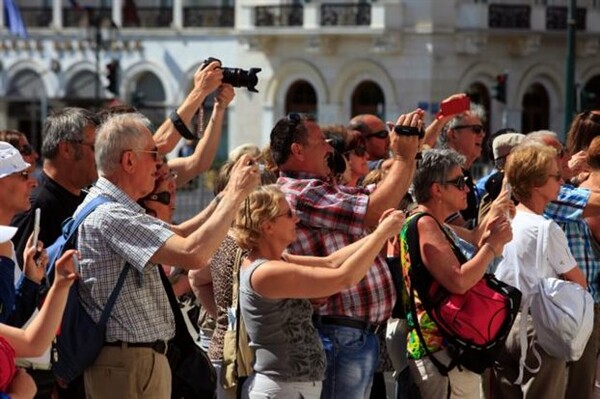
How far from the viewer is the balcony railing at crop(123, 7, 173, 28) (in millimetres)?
45875

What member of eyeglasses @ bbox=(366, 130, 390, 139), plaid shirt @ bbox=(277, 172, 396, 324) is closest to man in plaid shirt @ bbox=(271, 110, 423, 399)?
plaid shirt @ bbox=(277, 172, 396, 324)

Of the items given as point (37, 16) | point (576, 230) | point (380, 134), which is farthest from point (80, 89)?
point (576, 230)

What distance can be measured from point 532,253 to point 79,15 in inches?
1613

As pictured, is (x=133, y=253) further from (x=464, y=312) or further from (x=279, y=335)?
(x=464, y=312)

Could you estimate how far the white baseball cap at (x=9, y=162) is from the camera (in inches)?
232

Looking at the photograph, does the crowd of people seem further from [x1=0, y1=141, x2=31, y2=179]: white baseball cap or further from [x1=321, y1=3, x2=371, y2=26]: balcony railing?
[x1=321, y1=3, x2=371, y2=26]: balcony railing

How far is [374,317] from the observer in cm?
691

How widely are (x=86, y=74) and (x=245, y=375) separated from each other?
134 feet

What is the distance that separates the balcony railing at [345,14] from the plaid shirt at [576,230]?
3283 centimetres

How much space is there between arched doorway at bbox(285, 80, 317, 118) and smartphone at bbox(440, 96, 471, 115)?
3489 cm

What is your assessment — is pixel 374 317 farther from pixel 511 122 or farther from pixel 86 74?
pixel 86 74

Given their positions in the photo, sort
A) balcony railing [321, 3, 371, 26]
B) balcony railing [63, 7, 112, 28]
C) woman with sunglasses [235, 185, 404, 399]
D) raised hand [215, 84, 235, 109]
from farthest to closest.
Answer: balcony railing [63, 7, 112, 28], balcony railing [321, 3, 371, 26], raised hand [215, 84, 235, 109], woman with sunglasses [235, 185, 404, 399]

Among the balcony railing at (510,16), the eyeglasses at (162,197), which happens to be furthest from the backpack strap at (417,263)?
the balcony railing at (510,16)

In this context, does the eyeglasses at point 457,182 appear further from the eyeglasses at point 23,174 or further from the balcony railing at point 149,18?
the balcony railing at point 149,18
